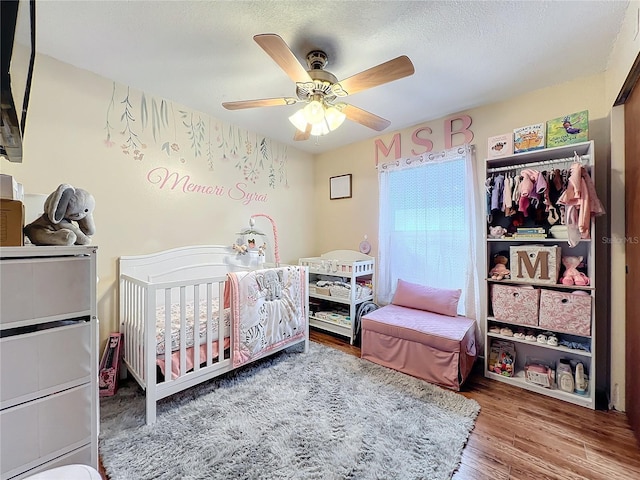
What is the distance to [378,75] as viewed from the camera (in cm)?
149

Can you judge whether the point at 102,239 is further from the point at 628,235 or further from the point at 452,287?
the point at 628,235

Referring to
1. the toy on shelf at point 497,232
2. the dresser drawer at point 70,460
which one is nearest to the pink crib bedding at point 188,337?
the dresser drawer at point 70,460

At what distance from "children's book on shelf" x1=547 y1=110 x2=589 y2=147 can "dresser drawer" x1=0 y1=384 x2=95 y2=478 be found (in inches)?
120

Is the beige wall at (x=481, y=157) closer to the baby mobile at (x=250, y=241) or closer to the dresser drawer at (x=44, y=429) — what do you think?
the baby mobile at (x=250, y=241)

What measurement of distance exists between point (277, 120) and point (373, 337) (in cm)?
238

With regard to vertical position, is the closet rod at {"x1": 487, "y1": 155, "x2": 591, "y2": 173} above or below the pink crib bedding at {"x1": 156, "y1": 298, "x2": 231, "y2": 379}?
above

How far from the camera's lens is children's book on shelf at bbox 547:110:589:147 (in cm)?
185

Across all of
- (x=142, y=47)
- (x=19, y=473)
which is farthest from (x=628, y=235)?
(x=142, y=47)

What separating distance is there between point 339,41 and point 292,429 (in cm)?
239

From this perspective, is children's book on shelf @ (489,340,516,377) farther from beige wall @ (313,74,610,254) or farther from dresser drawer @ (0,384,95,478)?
dresser drawer @ (0,384,95,478)

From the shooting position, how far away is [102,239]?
6.91ft

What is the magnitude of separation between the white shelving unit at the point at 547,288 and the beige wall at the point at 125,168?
2473 mm

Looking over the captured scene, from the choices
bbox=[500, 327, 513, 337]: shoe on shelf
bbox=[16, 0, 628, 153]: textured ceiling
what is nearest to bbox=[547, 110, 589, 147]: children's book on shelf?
bbox=[16, 0, 628, 153]: textured ceiling

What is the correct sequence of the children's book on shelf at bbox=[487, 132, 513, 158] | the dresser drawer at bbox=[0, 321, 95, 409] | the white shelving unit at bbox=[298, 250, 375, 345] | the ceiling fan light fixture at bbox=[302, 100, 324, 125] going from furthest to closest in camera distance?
1. the white shelving unit at bbox=[298, 250, 375, 345]
2. the children's book on shelf at bbox=[487, 132, 513, 158]
3. the ceiling fan light fixture at bbox=[302, 100, 324, 125]
4. the dresser drawer at bbox=[0, 321, 95, 409]
